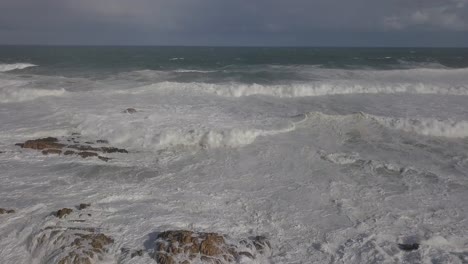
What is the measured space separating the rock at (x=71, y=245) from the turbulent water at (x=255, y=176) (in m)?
0.12

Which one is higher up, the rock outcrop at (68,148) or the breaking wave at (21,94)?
the breaking wave at (21,94)

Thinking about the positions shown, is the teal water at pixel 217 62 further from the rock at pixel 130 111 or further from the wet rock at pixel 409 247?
the wet rock at pixel 409 247

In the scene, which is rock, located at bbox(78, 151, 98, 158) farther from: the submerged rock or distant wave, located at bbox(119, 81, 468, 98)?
distant wave, located at bbox(119, 81, 468, 98)

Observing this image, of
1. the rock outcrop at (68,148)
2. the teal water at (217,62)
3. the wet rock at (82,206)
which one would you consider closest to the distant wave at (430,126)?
the rock outcrop at (68,148)

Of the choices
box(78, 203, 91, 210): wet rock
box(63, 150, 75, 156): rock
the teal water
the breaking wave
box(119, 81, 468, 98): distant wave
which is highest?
the teal water

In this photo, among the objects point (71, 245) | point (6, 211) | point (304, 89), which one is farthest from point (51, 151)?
point (304, 89)

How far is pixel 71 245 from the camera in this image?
494cm

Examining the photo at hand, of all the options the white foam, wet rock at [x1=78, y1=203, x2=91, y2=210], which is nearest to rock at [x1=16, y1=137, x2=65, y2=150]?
wet rock at [x1=78, y1=203, x2=91, y2=210]

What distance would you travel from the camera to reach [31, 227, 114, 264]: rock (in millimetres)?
4711

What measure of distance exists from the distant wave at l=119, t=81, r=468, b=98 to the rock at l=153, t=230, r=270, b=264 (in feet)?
42.9

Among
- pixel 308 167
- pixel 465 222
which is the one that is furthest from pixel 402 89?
pixel 465 222

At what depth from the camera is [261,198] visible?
266 inches

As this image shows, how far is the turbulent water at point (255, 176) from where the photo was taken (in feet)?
17.7

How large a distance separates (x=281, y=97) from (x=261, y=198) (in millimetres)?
11418
